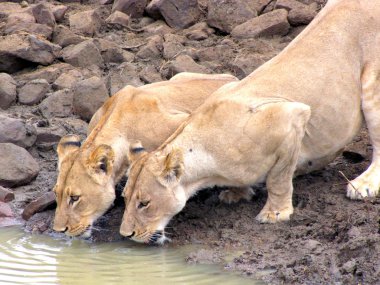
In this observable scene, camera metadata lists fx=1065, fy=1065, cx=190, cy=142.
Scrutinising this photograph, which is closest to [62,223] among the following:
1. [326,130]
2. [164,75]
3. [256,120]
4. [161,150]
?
[161,150]

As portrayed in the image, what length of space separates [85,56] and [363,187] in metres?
4.59

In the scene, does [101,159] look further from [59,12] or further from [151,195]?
[59,12]

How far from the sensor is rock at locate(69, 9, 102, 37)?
1393cm

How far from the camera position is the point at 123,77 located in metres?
12.9

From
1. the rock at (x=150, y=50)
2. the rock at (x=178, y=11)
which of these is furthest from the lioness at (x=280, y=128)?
the rock at (x=178, y=11)

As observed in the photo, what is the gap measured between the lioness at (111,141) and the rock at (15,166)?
0.84 meters

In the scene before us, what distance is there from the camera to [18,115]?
12.2 m

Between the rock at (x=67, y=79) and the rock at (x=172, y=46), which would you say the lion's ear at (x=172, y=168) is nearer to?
the rock at (x=67, y=79)

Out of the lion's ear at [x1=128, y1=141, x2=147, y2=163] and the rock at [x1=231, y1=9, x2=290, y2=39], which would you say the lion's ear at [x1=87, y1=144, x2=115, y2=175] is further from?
the rock at [x1=231, y1=9, x2=290, y2=39]

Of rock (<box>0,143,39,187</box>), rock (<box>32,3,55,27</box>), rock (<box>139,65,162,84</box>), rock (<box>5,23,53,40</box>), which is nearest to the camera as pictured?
rock (<box>0,143,39,187</box>)

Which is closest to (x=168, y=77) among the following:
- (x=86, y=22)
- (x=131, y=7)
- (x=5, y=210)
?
(x=86, y=22)

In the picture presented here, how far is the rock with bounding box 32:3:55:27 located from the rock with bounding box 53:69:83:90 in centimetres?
113

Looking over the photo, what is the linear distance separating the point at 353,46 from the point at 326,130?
0.84 metres

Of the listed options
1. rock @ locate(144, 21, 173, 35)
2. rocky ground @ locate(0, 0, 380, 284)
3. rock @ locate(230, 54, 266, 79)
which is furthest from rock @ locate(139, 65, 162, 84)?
rock @ locate(144, 21, 173, 35)
